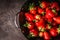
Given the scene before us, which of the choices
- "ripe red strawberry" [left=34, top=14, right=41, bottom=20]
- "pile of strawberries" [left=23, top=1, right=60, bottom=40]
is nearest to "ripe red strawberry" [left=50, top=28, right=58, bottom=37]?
"pile of strawberries" [left=23, top=1, right=60, bottom=40]

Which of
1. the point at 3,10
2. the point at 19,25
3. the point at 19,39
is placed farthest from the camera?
the point at 3,10

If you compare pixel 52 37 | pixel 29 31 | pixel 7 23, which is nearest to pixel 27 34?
pixel 29 31

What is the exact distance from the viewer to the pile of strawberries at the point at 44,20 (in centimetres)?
117

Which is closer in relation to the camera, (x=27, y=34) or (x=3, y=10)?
(x=27, y=34)

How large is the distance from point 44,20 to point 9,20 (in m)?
0.32

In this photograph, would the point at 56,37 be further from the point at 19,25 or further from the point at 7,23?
the point at 7,23

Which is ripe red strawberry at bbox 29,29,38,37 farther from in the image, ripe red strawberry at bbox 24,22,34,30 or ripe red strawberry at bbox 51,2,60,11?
ripe red strawberry at bbox 51,2,60,11

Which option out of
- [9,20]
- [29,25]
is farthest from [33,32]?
[9,20]

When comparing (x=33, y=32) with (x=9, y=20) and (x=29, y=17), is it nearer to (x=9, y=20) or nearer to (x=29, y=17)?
(x=29, y=17)

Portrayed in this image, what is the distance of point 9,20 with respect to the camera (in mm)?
1403

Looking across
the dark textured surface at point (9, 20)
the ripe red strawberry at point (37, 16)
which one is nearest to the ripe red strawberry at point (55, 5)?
the ripe red strawberry at point (37, 16)

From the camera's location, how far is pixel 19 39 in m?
1.33

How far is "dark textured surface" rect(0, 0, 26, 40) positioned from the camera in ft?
4.42

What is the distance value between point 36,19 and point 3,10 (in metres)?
0.36
